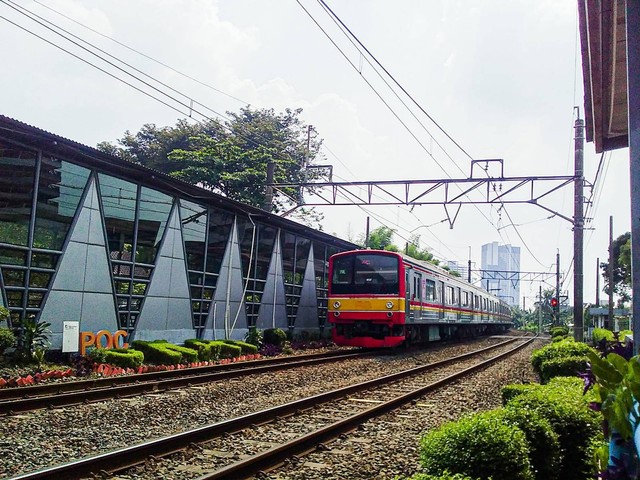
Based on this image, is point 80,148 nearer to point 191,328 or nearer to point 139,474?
point 191,328

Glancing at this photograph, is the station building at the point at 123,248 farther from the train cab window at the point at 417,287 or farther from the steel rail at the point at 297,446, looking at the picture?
the steel rail at the point at 297,446

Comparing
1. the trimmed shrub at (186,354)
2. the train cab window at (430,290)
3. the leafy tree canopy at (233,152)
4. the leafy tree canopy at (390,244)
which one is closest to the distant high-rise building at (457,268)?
the leafy tree canopy at (390,244)

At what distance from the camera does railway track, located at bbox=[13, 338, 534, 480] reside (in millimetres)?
5266

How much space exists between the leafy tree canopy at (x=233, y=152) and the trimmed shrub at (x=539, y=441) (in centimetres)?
2879

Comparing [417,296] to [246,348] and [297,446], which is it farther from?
[297,446]

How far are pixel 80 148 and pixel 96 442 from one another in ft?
25.9

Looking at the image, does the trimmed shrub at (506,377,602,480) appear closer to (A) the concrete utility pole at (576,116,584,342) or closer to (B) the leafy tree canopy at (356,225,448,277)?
(A) the concrete utility pole at (576,116,584,342)

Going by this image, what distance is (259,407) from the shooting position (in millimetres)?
8562

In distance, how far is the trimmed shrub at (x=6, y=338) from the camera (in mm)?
10891

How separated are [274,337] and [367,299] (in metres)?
3.28

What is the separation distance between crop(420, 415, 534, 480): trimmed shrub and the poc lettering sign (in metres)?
10.0

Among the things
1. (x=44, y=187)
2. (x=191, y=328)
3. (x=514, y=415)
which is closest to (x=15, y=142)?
(x=44, y=187)

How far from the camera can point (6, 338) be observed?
1093 cm

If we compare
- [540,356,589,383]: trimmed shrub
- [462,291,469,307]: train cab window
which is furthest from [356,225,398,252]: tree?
[540,356,589,383]: trimmed shrub
